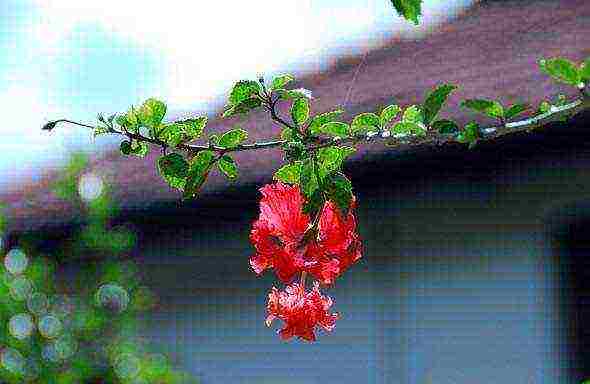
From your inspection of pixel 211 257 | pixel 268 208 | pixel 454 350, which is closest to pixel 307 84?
pixel 211 257

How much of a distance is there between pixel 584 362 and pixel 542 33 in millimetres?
1086

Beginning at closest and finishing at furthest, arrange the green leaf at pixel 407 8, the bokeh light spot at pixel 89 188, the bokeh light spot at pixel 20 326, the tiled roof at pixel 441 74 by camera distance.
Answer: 1. the green leaf at pixel 407 8
2. the tiled roof at pixel 441 74
3. the bokeh light spot at pixel 20 326
4. the bokeh light spot at pixel 89 188

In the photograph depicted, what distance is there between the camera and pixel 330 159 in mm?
1256

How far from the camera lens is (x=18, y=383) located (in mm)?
3537

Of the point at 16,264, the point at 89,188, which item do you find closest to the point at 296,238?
the point at 16,264

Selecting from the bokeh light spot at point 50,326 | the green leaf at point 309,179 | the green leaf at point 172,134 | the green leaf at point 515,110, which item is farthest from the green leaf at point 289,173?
the bokeh light spot at point 50,326

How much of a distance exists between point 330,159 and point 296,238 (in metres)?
0.12

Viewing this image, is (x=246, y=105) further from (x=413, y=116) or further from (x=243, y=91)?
(x=413, y=116)

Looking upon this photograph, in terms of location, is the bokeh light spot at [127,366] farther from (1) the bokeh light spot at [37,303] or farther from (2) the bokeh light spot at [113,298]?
(1) the bokeh light spot at [37,303]

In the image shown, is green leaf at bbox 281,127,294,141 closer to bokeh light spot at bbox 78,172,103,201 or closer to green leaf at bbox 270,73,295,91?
green leaf at bbox 270,73,295,91

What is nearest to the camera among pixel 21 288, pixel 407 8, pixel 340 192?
pixel 407 8

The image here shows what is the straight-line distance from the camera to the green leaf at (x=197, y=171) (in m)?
1.28

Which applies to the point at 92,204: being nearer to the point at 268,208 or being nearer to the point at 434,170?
the point at 434,170

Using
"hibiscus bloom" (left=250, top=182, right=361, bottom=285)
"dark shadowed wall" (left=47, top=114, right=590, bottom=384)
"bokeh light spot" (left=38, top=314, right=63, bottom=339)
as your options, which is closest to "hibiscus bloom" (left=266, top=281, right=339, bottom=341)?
"hibiscus bloom" (left=250, top=182, right=361, bottom=285)
